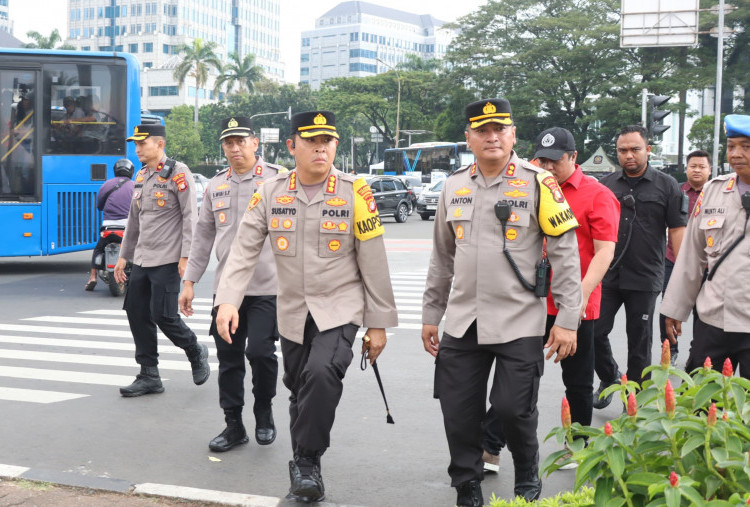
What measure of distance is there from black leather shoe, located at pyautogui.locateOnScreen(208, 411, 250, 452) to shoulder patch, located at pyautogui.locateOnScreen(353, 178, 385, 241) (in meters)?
1.53

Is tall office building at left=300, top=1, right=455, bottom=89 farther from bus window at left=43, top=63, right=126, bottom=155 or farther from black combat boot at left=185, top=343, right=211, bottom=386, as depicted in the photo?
black combat boot at left=185, top=343, right=211, bottom=386

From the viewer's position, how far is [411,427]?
589 centimetres

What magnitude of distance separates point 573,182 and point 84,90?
11049mm

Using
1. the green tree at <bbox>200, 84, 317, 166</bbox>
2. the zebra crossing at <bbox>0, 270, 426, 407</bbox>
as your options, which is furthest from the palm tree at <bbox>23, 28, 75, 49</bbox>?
the zebra crossing at <bbox>0, 270, 426, 407</bbox>

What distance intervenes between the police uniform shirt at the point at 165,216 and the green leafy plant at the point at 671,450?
4.28m

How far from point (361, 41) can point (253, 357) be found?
473ft

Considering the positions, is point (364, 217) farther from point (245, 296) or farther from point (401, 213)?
point (401, 213)

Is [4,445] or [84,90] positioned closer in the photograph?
[4,445]

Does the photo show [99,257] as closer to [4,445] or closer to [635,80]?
[4,445]

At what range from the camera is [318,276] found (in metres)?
4.40

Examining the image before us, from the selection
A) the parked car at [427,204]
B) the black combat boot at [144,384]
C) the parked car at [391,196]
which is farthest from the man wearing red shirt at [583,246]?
the parked car at [427,204]

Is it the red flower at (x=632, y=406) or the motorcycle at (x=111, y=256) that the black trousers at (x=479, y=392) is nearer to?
the red flower at (x=632, y=406)

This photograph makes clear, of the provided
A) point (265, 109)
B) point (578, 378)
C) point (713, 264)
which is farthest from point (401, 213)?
point (265, 109)

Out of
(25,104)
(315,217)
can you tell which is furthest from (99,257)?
(315,217)
